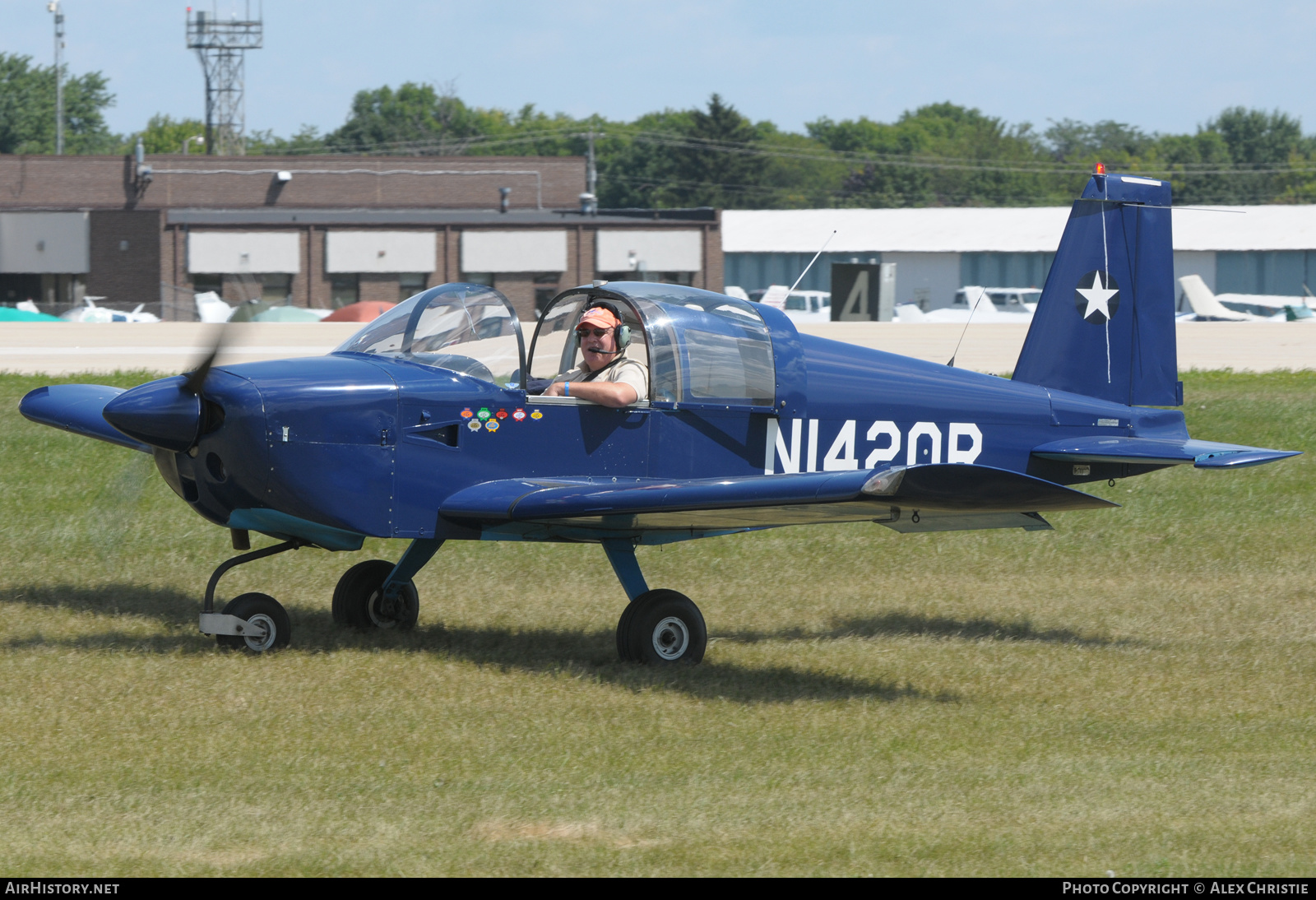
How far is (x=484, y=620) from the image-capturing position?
10031 millimetres

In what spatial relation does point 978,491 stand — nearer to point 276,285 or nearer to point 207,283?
point 276,285

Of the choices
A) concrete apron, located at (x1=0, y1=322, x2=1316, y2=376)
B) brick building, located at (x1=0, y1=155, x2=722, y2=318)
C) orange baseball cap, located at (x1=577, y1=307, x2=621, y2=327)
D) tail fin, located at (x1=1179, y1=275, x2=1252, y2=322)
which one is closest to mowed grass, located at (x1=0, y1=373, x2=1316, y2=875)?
orange baseball cap, located at (x1=577, y1=307, x2=621, y2=327)

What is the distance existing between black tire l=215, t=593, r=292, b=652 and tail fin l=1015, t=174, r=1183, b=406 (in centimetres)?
530

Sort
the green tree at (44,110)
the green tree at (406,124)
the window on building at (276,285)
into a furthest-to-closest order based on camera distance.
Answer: the green tree at (406,124) < the green tree at (44,110) < the window on building at (276,285)

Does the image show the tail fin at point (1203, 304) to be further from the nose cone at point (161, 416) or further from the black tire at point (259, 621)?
the nose cone at point (161, 416)

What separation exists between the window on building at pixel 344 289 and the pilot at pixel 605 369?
172 feet

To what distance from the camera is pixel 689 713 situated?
7.43 meters

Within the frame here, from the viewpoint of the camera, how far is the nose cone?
25.7 ft

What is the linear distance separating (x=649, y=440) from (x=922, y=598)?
134 inches

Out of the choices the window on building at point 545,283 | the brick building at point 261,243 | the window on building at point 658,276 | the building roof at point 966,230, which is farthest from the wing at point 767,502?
the building roof at point 966,230

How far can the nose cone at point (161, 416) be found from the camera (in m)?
7.83

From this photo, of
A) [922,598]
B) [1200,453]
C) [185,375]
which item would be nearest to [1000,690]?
[1200,453]

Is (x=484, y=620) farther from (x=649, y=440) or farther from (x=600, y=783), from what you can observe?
(x=600, y=783)

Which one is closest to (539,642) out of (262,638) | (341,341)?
(262,638)
